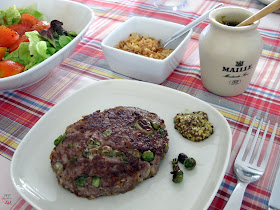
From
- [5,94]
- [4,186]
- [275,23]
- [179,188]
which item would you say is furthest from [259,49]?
[5,94]

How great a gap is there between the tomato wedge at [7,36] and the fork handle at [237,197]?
1385mm

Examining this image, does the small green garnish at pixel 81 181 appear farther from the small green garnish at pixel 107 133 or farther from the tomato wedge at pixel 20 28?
the tomato wedge at pixel 20 28

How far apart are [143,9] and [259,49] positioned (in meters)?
1.24

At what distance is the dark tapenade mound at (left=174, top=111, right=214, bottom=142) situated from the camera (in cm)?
112

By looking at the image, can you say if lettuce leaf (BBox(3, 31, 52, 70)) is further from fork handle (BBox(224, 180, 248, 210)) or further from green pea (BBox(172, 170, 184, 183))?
fork handle (BBox(224, 180, 248, 210))

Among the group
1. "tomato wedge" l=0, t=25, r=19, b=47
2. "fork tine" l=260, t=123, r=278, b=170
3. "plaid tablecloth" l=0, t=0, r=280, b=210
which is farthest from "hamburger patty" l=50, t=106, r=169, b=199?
"tomato wedge" l=0, t=25, r=19, b=47

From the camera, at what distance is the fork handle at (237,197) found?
930mm

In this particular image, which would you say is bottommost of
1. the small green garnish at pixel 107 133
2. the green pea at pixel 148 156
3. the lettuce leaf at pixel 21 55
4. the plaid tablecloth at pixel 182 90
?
the plaid tablecloth at pixel 182 90

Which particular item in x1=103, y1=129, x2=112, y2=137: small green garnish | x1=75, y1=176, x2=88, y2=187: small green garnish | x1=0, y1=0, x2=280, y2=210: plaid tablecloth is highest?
x1=103, y1=129, x2=112, y2=137: small green garnish

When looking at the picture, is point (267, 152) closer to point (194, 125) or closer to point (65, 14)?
point (194, 125)

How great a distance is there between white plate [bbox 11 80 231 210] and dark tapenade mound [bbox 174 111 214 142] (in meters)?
0.02

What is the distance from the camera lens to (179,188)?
97cm

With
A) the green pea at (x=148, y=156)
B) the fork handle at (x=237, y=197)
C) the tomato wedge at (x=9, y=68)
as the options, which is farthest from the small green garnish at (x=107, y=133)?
the tomato wedge at (x=9, y=68)

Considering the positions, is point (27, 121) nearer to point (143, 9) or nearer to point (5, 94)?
point (5, 94)
